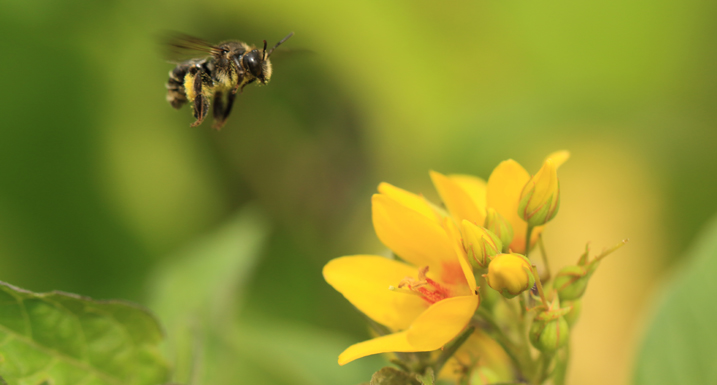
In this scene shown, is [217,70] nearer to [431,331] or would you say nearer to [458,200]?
[458,200]

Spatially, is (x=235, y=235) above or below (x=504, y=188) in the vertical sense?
above

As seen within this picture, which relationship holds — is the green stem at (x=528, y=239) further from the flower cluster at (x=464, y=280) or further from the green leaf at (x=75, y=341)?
the green leaf at (x=75, y=341)

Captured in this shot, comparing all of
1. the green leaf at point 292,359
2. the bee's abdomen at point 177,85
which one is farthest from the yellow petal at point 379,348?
the bee's abdomen at point 177,85

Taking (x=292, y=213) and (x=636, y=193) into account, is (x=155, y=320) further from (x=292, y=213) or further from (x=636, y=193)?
(x=636, y=193)

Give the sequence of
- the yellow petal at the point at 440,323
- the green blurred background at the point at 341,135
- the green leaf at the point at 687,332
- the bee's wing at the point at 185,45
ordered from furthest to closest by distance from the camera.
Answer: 1. the green blurred background at the point at 341,135
2. the bee's wing at the point at 185,45
3. the green leaf at the point at 687,332
4. the yellow petal at the point at 440,323

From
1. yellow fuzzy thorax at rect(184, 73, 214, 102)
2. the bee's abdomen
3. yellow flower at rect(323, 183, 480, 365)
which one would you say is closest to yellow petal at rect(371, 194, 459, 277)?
yellow flower at rect(323, 183, 480, 365)

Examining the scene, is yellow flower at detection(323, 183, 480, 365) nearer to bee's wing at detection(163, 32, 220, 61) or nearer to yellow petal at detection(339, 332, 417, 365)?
yellow petal at detection(339, 332, 417, 365)

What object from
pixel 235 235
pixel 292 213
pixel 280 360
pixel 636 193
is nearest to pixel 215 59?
pixel 235 235
